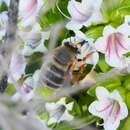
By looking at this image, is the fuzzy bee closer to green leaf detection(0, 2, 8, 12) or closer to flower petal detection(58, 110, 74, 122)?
flower petal detection(58, 110, 74, 122)

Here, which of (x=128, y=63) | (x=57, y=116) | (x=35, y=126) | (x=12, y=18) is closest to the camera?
(x=35, y=126)

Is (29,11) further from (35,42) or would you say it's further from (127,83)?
(127,83)

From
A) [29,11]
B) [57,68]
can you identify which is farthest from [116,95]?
[29,11]

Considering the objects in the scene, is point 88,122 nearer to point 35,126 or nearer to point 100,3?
point 100,3

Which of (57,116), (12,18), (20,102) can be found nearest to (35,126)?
(20,102)

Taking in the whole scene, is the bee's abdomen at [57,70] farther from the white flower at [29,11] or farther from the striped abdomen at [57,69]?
the white flower at [29,11]

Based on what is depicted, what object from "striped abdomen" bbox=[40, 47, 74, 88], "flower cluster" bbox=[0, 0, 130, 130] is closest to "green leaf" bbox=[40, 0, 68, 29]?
"flower cluster" bbox=[0, 0, 130, 130]
